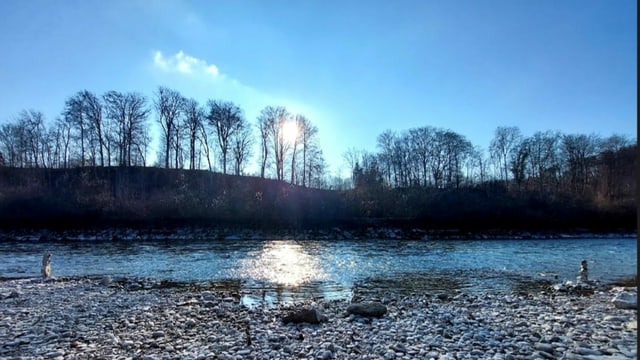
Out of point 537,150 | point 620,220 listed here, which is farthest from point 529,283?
point 537,150

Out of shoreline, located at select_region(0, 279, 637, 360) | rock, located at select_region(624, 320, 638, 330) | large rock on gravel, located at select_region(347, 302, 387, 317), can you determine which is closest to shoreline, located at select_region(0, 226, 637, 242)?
shoreline, located at select_region(0, 279, 637, 360)

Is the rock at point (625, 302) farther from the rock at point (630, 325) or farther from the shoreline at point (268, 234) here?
the shoreline at point (268, 234)

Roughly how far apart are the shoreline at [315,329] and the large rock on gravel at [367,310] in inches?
7.8

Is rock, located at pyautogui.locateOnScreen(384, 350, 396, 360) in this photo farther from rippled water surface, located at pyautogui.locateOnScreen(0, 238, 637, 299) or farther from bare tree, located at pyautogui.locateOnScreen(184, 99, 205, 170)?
bare tree, located at pyautogui.locateOnScreen(184, 99, 205, 170)

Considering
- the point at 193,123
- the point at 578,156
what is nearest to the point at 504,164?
the point at 578,156

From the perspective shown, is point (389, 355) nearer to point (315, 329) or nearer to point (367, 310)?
point (315, 329)

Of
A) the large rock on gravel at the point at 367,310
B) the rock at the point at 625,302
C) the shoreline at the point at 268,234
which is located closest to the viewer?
the large rock on gravel at the point at 367,310

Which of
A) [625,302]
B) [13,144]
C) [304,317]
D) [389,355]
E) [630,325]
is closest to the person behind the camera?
[389,355]

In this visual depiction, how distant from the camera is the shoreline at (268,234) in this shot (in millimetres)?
48125

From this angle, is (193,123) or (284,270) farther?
(193,123)

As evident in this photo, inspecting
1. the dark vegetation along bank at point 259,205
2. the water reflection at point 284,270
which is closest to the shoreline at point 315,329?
the water reflection at point 284,270

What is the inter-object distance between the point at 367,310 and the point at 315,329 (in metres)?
1.96

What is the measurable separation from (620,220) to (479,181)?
25937 millimetres

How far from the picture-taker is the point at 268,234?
51.9m
